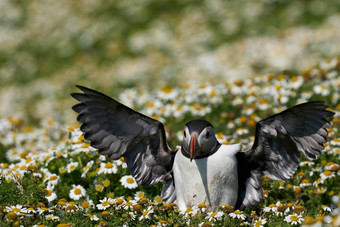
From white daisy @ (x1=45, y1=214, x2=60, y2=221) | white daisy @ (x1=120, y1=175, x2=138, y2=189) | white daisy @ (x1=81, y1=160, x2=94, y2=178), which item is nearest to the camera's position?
white daisy @ (x1=45, y1=214, x2=60, y2=221)

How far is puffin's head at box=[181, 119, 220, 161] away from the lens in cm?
399

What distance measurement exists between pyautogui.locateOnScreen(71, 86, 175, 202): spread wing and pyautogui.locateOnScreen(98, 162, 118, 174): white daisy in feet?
2.28

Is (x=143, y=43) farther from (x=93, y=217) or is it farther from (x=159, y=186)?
(x=93, y=217)

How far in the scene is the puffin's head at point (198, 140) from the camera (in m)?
3.99

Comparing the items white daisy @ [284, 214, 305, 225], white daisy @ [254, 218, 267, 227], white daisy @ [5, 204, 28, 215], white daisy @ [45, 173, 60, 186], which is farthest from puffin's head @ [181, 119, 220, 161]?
white daisy @ [45, 173, 60, 186]

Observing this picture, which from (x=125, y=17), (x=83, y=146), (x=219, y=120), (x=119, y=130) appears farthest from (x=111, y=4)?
(x=119, y=130)

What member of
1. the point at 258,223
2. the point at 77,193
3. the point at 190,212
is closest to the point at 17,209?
the point at 77,193

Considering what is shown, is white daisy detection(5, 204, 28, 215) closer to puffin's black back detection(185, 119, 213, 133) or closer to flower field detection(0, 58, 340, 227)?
flower field detection(0, 58, 340, 227)

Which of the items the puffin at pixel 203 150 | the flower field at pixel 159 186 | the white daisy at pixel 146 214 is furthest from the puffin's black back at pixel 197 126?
the white daisy at pixel 146 214

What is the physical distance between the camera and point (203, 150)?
4.10 meters

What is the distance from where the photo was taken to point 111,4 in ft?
58.5

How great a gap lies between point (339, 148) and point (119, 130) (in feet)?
8.56

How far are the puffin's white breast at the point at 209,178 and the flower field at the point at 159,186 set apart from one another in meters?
0.11

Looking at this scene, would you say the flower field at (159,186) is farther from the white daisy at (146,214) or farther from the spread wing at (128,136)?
the spread wing at (128,136)
